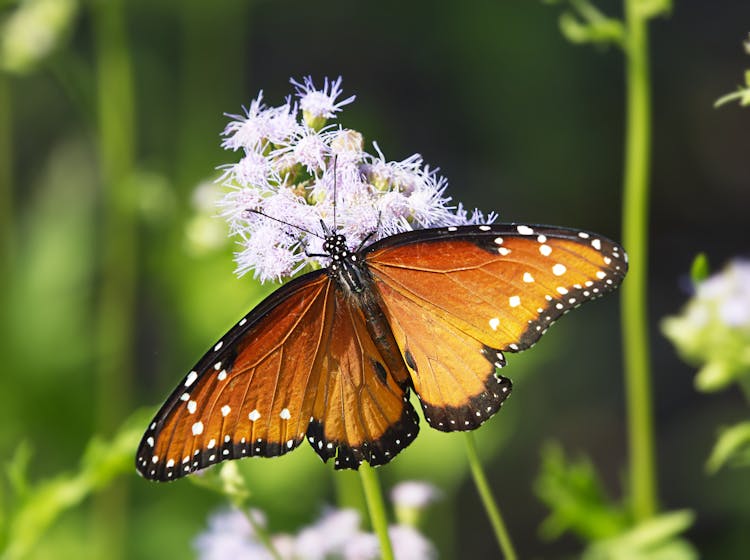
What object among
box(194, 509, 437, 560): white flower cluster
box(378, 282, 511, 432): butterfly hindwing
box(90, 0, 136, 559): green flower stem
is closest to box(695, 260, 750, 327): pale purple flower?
box(378, 282, 511, 432): butterfly hindwing

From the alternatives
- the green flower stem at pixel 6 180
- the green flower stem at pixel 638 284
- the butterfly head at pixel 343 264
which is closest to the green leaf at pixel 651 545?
the green flower stem at pixel 638 284

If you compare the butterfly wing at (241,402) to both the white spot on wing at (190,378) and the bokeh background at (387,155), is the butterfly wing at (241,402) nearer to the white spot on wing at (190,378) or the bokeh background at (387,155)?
the white spot on wing at (190,378)

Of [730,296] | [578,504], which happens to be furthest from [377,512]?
[730,296]

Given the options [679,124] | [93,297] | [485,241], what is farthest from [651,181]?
[485,241]

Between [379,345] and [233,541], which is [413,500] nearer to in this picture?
[233,541]

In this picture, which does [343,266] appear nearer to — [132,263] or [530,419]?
[132,263]

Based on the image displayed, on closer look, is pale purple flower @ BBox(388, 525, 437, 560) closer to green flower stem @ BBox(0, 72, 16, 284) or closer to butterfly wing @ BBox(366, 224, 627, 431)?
butterfly wing @ BBox(366, 224, 627, 431)
